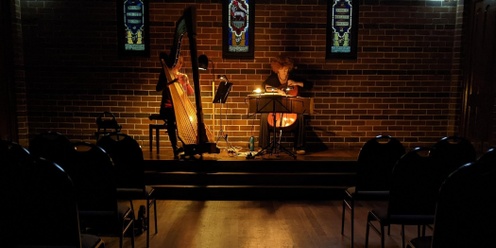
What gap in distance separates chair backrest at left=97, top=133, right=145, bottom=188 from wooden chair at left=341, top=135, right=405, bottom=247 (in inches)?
67.8

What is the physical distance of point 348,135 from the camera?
5.84 m

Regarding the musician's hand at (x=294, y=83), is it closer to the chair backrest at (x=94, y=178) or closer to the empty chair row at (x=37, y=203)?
the chair backrest at (x=94, y=178)

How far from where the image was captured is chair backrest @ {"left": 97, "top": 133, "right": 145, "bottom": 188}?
2.71 m

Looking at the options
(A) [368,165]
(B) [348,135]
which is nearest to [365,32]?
(B) [348,135]

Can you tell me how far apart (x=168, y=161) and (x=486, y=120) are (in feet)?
14.9

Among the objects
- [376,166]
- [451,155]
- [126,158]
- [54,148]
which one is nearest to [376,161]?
[376,166]

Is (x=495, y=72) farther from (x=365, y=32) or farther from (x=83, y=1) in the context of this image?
(x=83, y=1)

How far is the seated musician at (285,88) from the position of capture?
5.09 meters

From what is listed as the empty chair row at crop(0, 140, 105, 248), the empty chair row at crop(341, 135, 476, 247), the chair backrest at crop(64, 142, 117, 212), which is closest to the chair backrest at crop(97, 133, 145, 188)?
the chair backrest at crop(64, 142, 117, 212)

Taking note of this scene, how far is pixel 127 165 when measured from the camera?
2801 mm

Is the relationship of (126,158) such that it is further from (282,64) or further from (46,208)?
(282,64)

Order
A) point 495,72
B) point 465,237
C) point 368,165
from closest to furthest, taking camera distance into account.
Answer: point 465,237 → point 368,165 → point 495,72

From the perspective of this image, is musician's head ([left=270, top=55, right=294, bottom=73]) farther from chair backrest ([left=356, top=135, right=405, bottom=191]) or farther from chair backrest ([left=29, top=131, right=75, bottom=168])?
chair backrest ([left=29, top=131, right=75, bottom=168])

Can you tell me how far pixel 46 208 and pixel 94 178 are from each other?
524 millimetres
